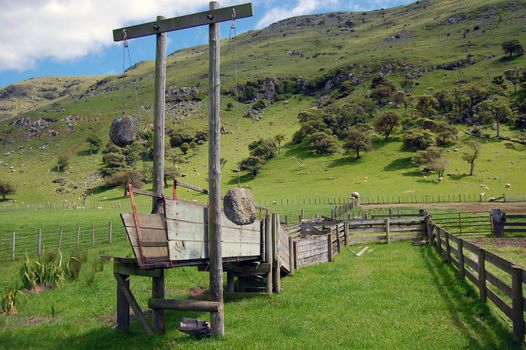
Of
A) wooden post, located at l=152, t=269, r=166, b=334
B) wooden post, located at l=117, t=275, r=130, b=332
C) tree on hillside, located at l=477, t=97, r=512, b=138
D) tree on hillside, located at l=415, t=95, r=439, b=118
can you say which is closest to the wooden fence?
wooden post, located at l=152, t=269, r=166, b=334

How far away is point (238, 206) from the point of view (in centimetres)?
1145

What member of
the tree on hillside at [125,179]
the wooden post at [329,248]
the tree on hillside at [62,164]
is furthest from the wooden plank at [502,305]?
the tree on hillside at [62,164]

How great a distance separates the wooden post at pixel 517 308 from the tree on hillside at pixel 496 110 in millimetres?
95709

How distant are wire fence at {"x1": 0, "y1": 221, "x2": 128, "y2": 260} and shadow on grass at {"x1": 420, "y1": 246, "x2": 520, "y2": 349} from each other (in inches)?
753

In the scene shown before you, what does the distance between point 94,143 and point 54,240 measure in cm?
10260

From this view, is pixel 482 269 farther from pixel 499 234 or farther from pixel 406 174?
pixel 406 174

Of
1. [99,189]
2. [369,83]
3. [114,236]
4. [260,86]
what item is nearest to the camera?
[114,236]

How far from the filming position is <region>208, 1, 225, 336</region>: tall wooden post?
382 inches

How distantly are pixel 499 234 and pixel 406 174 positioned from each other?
176 ft

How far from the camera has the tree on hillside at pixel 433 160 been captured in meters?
73.8

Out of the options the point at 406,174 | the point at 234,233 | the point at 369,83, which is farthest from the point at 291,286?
the point at 369,83

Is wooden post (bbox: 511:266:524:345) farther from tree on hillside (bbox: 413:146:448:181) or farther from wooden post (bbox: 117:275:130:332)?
tree on hillside (bbox: 413:146:448:181)

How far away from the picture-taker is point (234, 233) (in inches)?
452

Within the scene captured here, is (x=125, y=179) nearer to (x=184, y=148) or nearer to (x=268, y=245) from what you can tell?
(x=184, y=148)
